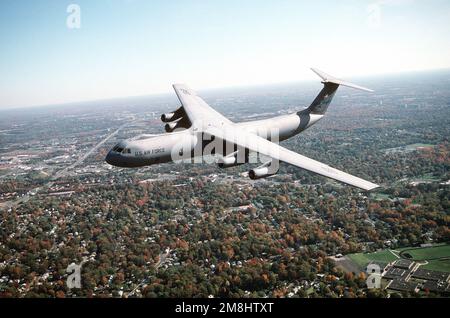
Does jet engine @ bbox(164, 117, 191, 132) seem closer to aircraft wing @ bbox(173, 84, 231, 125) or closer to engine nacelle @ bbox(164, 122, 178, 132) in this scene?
engine nacelle @ bbox(164, 122, 178, 132)

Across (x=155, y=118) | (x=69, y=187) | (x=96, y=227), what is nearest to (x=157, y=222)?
(x=96, y=227)

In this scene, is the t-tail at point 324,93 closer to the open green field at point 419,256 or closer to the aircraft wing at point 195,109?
the aircraft wing at point 195,109

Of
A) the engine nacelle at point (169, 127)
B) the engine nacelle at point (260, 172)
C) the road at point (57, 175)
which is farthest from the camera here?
the road at point (57, 175)

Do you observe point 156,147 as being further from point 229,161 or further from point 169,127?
point 169,127

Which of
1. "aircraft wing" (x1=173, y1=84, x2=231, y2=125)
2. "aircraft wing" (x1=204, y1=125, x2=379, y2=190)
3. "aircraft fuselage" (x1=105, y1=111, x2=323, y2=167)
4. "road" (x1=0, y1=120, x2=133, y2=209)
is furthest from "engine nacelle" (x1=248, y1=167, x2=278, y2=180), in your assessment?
"road" (x1=0, y1=120, x2=133, y2=209)

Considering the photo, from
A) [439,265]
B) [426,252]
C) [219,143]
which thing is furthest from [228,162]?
[426,252]

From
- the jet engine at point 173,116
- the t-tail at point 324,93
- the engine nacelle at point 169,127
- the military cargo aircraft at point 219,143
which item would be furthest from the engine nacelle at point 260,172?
the t-tail at point 324,93
